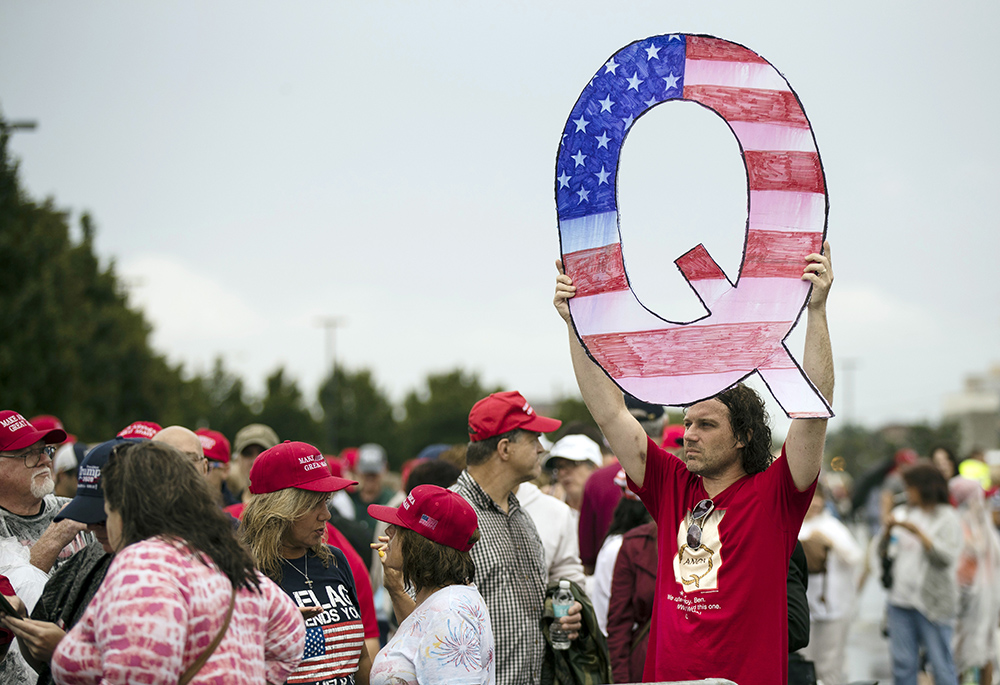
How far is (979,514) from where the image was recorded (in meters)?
8.37

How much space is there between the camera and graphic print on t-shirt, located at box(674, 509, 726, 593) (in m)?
3.16

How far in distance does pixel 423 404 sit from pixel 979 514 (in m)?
58.5

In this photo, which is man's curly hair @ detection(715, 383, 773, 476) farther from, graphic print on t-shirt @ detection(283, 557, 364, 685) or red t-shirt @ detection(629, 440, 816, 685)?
graphic print on t-shirt @ detection(283, 557, 364, 685)

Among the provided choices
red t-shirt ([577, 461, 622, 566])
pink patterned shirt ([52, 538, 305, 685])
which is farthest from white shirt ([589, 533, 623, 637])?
pink patterned shirt ([52, 538, 305, 685])

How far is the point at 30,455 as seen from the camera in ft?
12.5

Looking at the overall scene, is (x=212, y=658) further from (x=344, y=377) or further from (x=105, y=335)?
(x=344, y=377)

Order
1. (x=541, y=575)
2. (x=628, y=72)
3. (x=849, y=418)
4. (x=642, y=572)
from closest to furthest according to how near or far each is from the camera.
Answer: (x=628, y=72)
(x=541, y=575)
(x=642, y=572)
(x=849, y=418)

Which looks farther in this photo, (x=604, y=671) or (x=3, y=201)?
(x=3, y=201)

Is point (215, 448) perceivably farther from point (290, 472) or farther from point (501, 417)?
point (290, 472)


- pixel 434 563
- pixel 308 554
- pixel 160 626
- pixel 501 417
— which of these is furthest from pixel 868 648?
pixel 160 626

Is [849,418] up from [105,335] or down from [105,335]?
down

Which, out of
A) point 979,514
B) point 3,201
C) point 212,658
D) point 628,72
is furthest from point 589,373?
point 3,201

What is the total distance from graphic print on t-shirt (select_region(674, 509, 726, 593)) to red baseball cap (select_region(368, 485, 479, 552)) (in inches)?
29.1

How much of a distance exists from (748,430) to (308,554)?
164 cm
